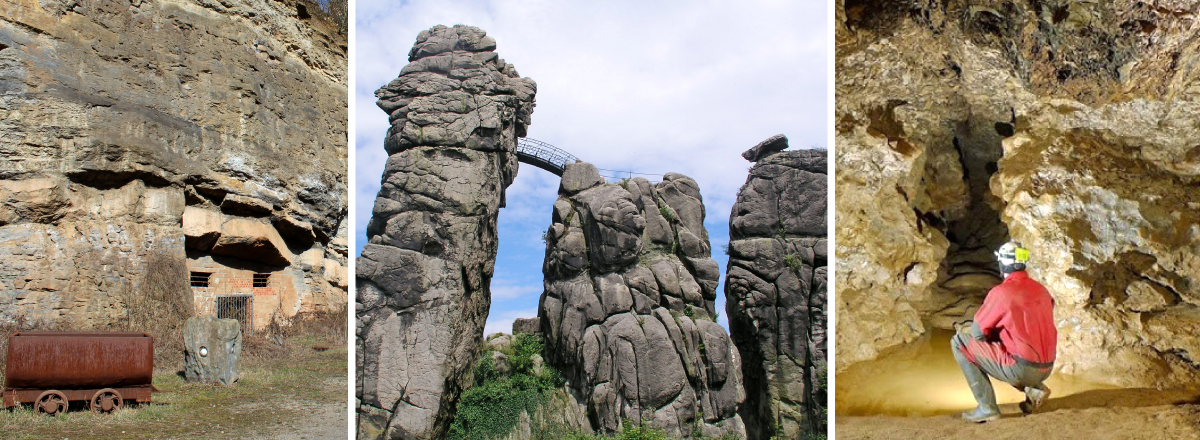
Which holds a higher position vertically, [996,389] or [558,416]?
[996,389]

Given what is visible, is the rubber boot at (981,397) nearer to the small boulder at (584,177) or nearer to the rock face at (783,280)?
the rock face at (783,280)

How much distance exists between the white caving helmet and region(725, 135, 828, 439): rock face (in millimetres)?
Answer: 4006

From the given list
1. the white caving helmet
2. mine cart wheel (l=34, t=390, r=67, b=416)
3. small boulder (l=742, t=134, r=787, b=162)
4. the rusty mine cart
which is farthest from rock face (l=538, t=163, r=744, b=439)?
mine cart wheel (l=34, t=390, r=67, b=416)

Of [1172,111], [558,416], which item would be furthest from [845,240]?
[558,416]

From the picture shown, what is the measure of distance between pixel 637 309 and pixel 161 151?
Answer: 566 centimetres

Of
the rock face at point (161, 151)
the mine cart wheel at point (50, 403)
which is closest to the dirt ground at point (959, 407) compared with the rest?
the mine cart wheel at point (50, 403)

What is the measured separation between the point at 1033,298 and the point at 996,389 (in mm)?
731

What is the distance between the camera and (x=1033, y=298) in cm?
503

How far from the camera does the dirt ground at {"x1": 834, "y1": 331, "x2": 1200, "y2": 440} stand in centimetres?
490

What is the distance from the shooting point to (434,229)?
7.84 metres

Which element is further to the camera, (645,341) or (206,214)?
(206,214)

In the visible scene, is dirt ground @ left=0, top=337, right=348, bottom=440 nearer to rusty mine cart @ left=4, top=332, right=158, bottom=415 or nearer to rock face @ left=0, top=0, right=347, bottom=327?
rusty mine cart @ left=4, top=332, right=158, bottom=415

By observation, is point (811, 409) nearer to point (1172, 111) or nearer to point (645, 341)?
point (645, 341)

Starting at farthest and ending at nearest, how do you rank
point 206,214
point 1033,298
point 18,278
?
1. point 206,214
2. point 18,278
3. point 1033,298
